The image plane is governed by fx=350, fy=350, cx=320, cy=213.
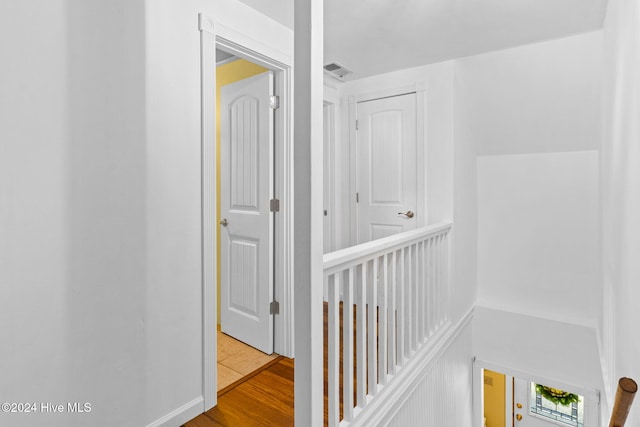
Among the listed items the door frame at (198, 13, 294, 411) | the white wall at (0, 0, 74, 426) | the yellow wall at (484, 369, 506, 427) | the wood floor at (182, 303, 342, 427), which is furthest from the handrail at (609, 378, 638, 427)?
→ the yellow wall at (484, 369, 506, 427)

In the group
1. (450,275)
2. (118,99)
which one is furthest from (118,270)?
(450,275)

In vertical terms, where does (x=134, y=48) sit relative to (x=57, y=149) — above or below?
above

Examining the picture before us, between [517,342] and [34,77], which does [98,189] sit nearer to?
[34,77]

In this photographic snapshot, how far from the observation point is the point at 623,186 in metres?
1.62

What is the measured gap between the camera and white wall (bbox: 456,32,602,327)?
2.72m

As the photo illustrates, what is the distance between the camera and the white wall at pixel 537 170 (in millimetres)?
2717

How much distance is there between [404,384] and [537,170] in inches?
93.0

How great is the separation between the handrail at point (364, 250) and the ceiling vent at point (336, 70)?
5.38ft

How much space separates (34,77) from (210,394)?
1700mm

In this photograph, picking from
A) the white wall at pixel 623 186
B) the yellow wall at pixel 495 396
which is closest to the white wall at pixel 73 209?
the white wall at pixel 623 186

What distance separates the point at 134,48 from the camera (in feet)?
5.18

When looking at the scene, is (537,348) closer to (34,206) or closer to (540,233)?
(540,233)

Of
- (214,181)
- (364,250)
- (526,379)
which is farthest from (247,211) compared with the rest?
(526,379)

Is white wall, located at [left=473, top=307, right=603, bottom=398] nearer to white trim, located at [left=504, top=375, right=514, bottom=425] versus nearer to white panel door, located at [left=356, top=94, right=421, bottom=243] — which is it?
white panel door, located at [left=356, top=94, right=421, bottom=243]
